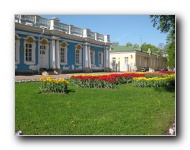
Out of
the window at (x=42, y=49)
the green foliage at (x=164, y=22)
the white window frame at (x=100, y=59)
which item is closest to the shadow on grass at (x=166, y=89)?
the green foliage at (x=164, y=22)

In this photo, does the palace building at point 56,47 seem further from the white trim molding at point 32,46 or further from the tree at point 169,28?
the tree at point 169,28

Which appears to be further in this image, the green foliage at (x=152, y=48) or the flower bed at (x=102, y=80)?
the flower bed at (x=102, y=80)

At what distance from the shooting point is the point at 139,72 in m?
4.36

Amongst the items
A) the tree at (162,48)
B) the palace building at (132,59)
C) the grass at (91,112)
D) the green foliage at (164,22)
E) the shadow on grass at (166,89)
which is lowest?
the grass at (91,112)

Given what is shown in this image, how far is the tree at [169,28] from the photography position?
371cm

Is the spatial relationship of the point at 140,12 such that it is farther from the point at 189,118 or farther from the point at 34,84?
the point at 34,84

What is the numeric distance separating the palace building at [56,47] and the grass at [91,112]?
0.32 metres

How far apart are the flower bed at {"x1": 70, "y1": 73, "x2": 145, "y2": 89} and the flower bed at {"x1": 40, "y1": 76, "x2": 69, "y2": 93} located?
15 centimetres

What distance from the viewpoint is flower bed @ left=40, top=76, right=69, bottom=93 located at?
4.00 m

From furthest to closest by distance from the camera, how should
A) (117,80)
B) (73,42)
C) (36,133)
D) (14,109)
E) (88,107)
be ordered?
(117,80), (73,42), (88,107), (14,109), (36,133)

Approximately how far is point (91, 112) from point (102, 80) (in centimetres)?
119

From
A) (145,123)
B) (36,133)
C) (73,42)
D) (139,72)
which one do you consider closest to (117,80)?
(139,72)

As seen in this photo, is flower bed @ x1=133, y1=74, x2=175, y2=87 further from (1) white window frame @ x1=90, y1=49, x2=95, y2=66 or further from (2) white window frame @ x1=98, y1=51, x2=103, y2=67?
(1) white window frame @ x1=90, y1=49, x2=95, y2=66

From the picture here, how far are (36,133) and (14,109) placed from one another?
1.54 feet
